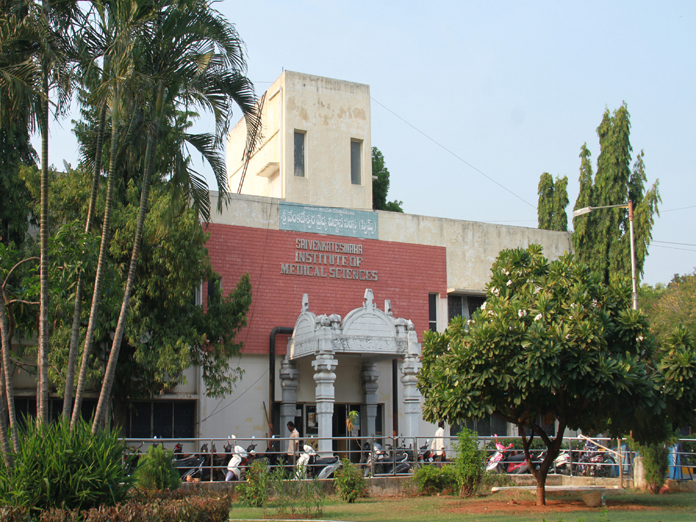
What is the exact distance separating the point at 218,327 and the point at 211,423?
14.4ft

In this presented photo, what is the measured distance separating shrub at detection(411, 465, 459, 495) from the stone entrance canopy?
3497mm

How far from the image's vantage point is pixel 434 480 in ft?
54.5

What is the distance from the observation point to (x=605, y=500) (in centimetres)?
1484

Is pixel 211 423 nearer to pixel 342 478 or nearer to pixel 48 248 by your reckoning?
pixel 342 478

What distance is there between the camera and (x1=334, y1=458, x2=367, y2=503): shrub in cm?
1545

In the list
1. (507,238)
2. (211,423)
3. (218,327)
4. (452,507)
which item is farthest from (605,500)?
(507,238)

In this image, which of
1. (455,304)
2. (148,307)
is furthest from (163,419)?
(455,304)

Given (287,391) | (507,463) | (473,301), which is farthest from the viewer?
(473,301)

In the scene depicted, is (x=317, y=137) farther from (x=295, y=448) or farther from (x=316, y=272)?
(x=295, y=448)

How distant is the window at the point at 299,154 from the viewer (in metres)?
25.9

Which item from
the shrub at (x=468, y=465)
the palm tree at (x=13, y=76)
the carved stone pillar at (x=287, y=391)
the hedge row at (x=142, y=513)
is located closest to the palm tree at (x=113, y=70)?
the palm tree at (x=13, y=76)

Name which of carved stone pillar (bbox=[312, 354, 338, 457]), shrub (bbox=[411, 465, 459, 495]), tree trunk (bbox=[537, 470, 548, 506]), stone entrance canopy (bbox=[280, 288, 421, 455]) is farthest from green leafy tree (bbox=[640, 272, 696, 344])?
tree trunk (bbox=[537, 470, 548, 506])

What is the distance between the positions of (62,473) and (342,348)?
12.7 m

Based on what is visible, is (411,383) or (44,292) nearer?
(44,292)
